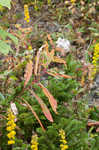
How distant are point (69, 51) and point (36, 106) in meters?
1.75

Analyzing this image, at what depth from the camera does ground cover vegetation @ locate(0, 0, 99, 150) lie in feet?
4.84

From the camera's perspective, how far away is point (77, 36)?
11.4 feet

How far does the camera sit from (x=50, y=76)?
216 cm

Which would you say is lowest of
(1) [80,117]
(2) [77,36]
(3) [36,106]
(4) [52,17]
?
(1) [80,117]

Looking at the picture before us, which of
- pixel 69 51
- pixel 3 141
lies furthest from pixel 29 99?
pixel 69 51

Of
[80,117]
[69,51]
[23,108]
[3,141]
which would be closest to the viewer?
[3,141]

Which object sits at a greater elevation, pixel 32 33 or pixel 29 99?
pixel 32 33

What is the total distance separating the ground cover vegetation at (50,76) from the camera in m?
1.47

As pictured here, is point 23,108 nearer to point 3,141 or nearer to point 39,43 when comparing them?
point 3,141

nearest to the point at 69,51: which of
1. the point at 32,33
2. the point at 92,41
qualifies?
the point at 92,41

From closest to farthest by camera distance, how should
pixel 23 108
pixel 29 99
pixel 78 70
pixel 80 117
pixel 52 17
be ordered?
pixel 23 108, pixel 29 99, pixel 80 117, pixel 78 70, pixel 52 17

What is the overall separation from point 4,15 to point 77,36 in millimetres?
1411

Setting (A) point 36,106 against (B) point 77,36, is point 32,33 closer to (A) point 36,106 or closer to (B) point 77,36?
(B) point 77,36

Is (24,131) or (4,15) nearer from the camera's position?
(24,131)
